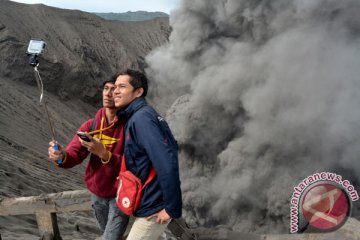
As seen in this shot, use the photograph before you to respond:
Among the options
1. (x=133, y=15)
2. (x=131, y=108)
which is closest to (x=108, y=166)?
(x=131, y=108)

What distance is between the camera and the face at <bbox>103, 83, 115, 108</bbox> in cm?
213

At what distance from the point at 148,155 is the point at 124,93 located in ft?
1.18

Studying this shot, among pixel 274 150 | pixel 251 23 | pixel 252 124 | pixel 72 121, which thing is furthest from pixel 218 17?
pixel 72 121

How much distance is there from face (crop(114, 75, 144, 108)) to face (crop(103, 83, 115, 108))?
0.45 ft

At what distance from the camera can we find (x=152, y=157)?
1.74 metres

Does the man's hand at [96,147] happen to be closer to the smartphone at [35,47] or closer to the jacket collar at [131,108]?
the jacket collar at [131,108]

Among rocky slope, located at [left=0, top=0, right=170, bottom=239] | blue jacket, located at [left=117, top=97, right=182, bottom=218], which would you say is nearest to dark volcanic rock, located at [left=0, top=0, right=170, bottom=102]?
rocky slope, located at [left=0, top=0, right=170, bottom=239]

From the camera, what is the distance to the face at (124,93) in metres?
1.98

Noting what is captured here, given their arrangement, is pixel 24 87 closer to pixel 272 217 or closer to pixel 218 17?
pixel 218 17

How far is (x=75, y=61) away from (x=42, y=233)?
1869 centimetres

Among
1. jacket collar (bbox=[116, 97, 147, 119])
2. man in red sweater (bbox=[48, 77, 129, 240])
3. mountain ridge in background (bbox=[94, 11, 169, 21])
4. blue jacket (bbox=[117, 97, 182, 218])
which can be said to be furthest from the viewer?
mountain ridge in background (bbox=[94, 11, 169, 21])

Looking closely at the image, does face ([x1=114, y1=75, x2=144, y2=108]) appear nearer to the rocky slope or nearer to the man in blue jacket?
the man in blue jacket

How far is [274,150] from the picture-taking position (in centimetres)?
1823

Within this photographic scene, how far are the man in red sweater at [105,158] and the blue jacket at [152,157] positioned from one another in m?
0.14
